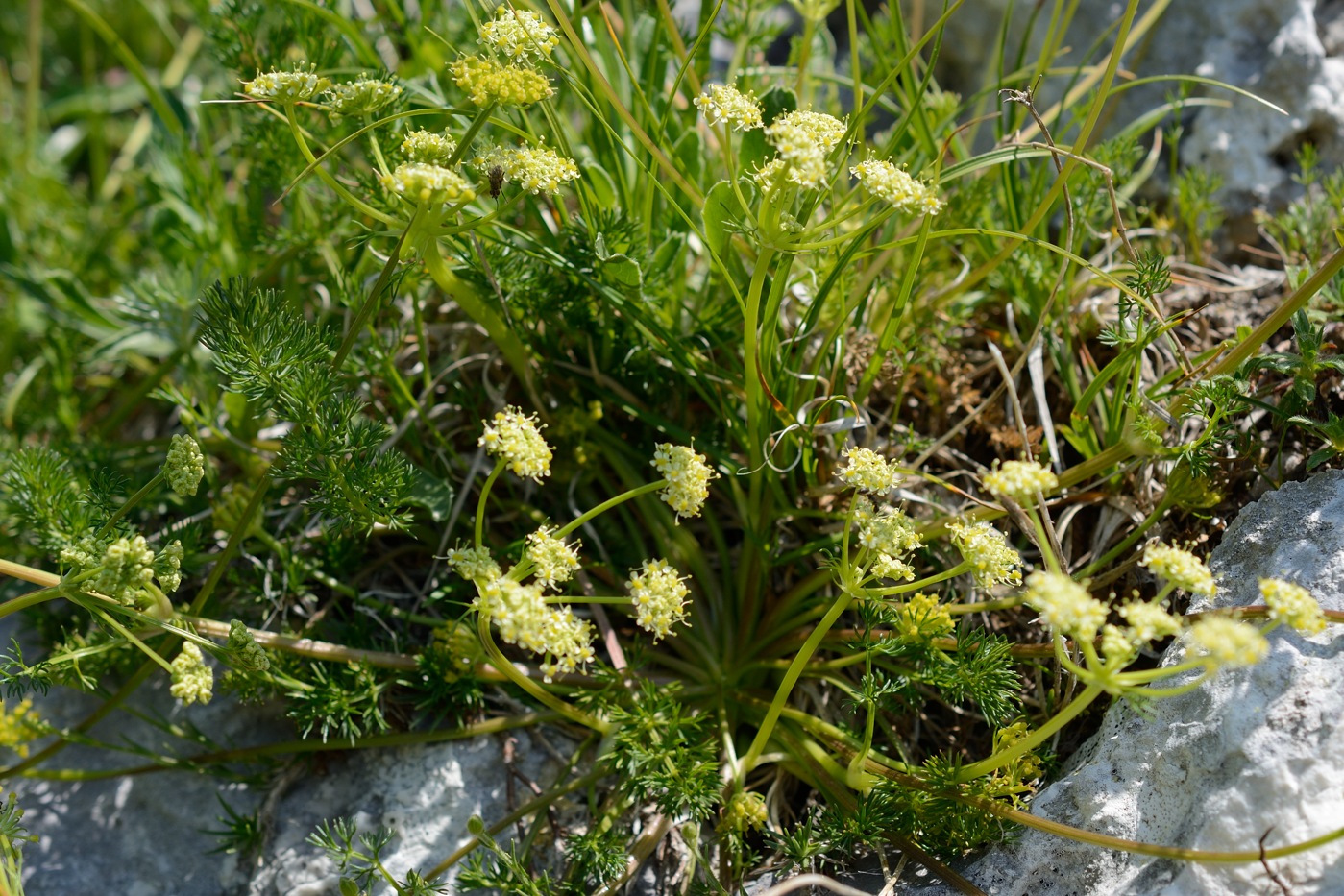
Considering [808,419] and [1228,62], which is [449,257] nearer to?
[808,419]

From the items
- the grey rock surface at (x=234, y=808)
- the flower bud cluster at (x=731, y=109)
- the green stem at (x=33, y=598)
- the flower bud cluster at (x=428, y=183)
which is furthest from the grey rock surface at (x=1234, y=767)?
the green stem at (x=33, y=598)

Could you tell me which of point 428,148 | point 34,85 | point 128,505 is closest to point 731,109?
point 428,148

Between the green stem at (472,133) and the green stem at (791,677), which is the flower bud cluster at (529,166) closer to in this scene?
the green stem at (472,133)

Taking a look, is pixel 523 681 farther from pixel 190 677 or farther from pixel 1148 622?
pixel 1148 622

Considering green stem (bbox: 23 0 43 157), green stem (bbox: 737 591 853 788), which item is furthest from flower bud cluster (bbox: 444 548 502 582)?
green stem (bbox: 23 0 43 157)

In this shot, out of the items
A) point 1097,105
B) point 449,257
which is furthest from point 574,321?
point 1097,105
